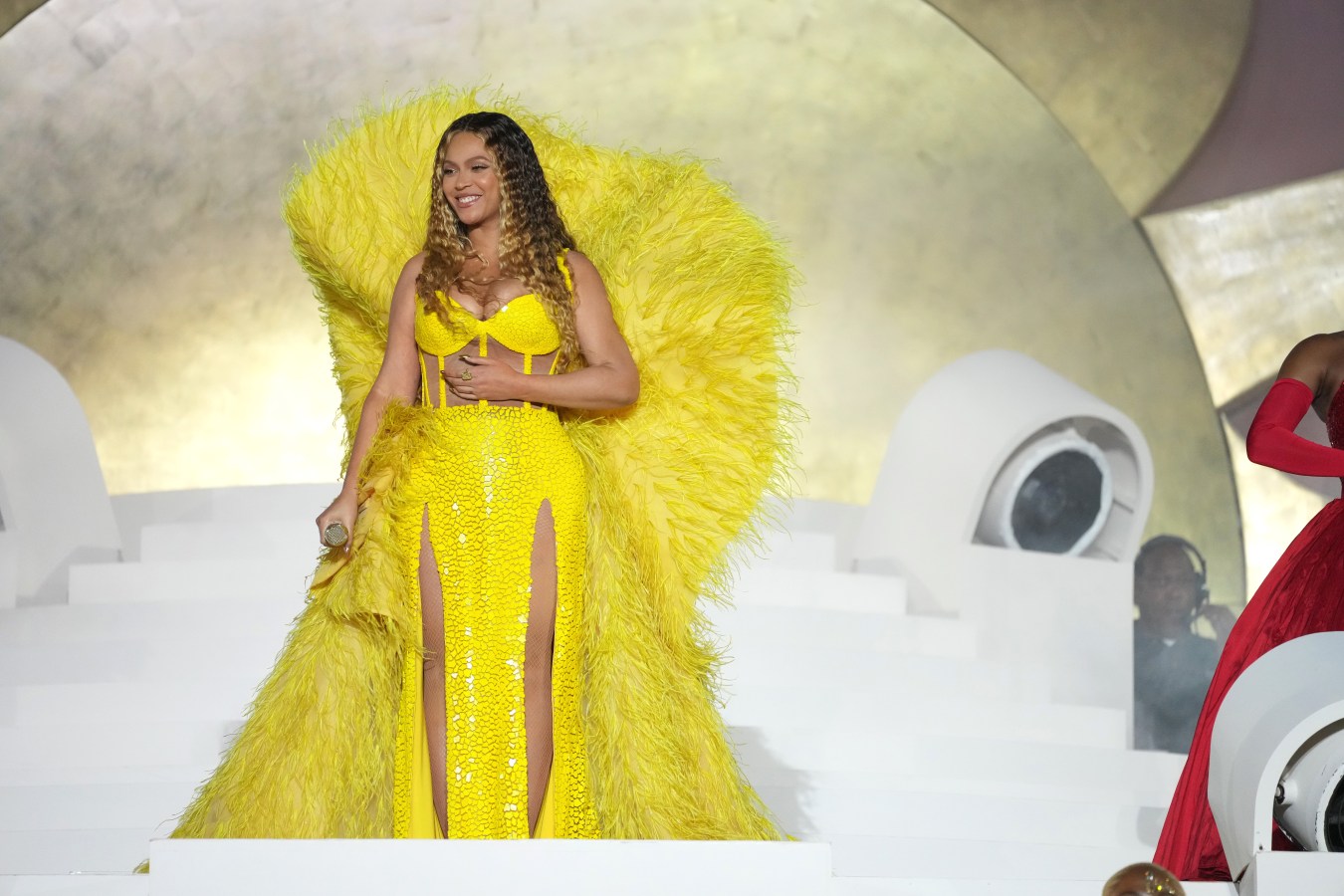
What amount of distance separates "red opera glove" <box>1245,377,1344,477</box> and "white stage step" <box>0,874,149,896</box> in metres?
2.11

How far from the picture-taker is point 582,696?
2.68 m

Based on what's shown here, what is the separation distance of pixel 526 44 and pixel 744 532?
541 centimetres

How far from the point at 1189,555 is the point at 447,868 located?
5.92 m

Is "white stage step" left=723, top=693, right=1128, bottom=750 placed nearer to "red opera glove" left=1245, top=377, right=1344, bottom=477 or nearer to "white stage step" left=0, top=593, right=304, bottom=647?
"white stage step" left=0, top=593, right=304, bottom=647

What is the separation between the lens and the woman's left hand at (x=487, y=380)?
2.55 m

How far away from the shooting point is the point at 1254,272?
7363mm

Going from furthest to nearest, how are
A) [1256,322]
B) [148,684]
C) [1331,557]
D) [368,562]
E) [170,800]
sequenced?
[1256,322] < [148,684] < [170,800] < [1331,557] < [368,562]

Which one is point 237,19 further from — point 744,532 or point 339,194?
point 744,532

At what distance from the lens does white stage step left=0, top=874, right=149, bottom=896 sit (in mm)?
2096

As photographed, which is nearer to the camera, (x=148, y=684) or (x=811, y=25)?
(x=148, y=684)

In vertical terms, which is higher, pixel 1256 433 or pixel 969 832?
pixel 1256 433

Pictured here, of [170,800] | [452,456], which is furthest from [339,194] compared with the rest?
[170,800]

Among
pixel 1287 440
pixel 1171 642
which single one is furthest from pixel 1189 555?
pixel 1287 440

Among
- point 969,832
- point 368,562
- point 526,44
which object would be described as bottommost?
point 969,832
